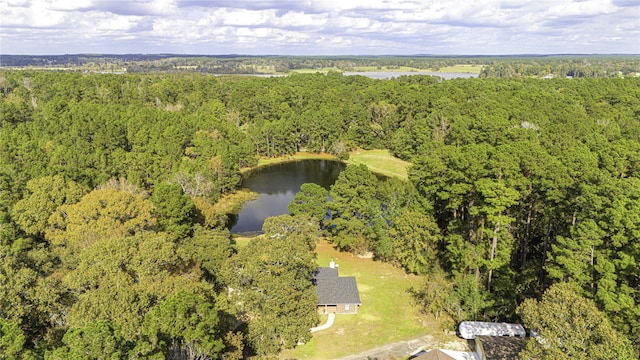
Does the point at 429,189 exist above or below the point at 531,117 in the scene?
below

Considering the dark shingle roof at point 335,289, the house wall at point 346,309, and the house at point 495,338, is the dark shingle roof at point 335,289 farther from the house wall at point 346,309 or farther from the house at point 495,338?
the house at point 495,338

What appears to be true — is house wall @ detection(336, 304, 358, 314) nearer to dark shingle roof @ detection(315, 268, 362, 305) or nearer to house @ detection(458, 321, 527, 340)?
dark shingle roof @ detection(315, 268, 362, 305)

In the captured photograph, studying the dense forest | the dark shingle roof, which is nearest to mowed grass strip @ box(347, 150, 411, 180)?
the dense forest

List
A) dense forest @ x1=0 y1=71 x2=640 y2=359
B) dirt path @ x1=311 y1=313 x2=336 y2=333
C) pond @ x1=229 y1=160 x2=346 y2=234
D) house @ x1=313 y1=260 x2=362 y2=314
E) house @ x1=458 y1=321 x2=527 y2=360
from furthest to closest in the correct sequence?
pond @ x1=229 y1=160 x2=346 y2=234 → house @ x1=313 y1=260 x2=362 y2=314 → dirt path @ x1=311 y1=313 x2=336 y2=333 → house @ x1=458 y1=321 x2=527 y2=360 → dense forest @ x1=0 y1=71 x2=640 y2=359

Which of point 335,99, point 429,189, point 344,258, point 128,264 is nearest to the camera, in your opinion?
point 128,264

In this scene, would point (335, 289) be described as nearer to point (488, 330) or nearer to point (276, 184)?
point (488, 330)

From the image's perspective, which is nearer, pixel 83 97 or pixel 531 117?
pixel 531 117

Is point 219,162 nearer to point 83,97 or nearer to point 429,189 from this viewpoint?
point 429,189

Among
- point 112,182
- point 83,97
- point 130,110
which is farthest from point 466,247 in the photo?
point 83,97
